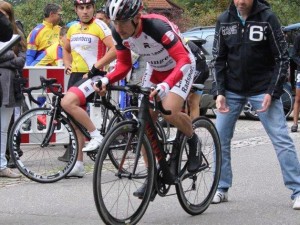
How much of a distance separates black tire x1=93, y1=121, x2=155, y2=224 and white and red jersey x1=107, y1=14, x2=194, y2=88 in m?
0.56

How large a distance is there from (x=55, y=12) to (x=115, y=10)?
26.0ft

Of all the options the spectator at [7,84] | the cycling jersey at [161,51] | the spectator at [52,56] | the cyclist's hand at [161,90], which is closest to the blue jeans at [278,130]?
the cycling jersey at [161,51]

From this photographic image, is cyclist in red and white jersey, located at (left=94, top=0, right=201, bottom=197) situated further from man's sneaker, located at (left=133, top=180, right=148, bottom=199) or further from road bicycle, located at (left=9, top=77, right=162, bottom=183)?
road bicycle, located at (left=9, top=77, right=162, bottom=183)

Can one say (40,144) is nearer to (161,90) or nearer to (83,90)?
(83,90)

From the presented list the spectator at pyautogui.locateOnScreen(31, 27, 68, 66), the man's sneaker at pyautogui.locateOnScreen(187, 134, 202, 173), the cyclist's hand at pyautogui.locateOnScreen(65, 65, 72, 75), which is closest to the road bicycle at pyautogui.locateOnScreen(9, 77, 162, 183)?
the cyclist's hand at pyautogui.locateOnScreen(65, 65, 72, 75)

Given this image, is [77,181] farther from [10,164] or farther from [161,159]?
[161,159]

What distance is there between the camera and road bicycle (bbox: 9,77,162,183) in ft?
30.8

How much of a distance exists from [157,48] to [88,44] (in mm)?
3250

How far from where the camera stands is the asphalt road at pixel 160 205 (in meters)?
7.16

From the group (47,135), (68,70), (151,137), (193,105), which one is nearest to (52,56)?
(193,105)

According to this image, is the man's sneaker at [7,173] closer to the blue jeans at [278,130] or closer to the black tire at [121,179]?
the blue jeans at [278,130]

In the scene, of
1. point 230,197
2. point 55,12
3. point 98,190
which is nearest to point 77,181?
point 230,197

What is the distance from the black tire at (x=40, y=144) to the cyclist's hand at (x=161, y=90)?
2977mm

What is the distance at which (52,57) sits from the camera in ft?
44.7
